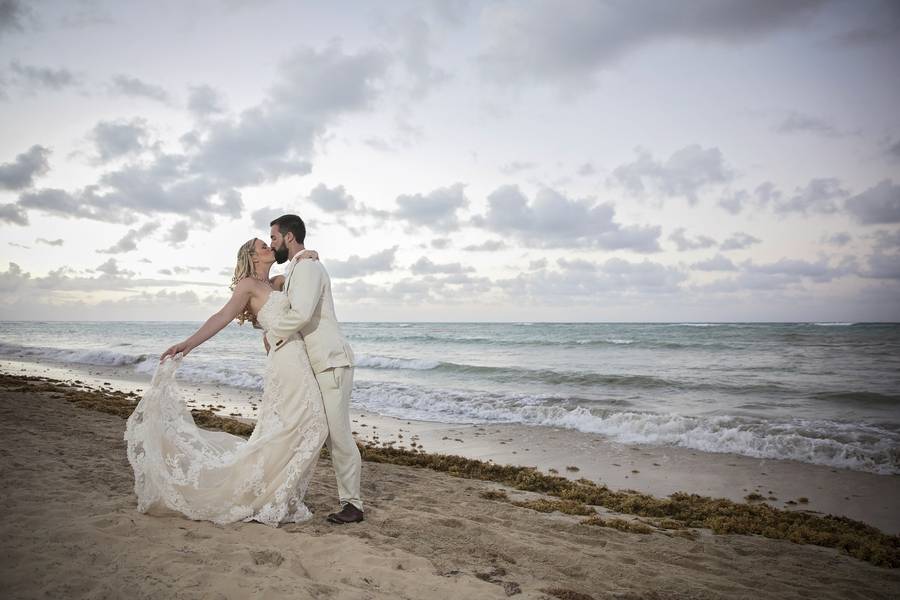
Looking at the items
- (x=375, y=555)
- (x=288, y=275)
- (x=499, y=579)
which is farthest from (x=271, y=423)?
(x=499, y=579)

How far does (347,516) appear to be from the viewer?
4652mm

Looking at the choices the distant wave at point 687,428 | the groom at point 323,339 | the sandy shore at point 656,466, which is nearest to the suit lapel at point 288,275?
the groom at point 323,339

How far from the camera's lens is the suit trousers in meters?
4.54

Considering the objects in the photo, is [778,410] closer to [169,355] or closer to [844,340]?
[169,355]

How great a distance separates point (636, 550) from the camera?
4695 mm

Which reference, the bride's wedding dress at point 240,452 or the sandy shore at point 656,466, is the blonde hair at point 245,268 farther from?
the sandy shore at point 656,466

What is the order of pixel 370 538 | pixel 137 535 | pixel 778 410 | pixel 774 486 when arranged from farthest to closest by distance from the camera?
pixel 778 410 → pixel 774 486 → pixel 370 538 → pixel 137 535

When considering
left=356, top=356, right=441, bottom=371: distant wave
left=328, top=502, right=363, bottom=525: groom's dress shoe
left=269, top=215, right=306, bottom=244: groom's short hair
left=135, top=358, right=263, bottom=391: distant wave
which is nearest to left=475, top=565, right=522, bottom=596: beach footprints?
left=328, top=502, right=363, bottom=525: groom's dress shoe

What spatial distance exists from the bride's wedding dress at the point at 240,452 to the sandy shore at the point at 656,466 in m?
4.94

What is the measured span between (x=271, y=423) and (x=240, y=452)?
36 cm

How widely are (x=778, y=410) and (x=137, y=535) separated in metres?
13.9

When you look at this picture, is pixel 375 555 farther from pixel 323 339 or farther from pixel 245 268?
pixel 245 268

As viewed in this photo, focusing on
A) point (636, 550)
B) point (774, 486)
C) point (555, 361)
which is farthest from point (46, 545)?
point (555, 361)

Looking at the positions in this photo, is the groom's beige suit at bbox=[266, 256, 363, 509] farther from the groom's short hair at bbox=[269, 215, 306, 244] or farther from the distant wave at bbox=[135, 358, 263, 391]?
the distant wave at bbox=[135, 358, 263, 391]
